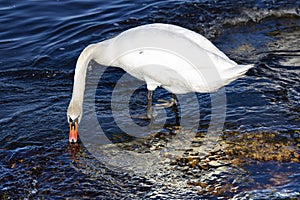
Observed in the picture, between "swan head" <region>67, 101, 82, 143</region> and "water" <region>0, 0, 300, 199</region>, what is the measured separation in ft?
0.50

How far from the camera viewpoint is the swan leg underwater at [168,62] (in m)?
6.80

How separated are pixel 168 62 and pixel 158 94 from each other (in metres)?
1.49

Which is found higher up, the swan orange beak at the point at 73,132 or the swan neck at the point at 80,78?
the swan neck at the point at 80,78

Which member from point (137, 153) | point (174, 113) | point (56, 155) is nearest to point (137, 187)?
point (137, 153)

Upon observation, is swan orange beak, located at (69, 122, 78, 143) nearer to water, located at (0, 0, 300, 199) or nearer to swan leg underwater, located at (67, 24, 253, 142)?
swan leg underwater, located at (67, 24, 253, 142)

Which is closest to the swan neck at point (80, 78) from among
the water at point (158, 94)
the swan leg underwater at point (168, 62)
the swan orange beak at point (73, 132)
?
the swan leg underwater at point (168, 62)

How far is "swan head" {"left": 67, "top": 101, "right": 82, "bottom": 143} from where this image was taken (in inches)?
267

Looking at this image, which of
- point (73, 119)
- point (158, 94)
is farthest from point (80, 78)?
point (158, 94)

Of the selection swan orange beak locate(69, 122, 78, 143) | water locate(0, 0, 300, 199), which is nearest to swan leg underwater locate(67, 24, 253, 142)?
swan orange beak locate(69, 122, 78, 143)

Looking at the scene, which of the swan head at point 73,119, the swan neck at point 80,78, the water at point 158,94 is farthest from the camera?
the swan neck at point 80,78

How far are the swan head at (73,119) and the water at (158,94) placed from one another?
152mm

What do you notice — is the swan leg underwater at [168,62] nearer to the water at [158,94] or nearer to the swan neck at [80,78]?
the swan neck at [80,78]

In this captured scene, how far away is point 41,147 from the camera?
688 centimetres

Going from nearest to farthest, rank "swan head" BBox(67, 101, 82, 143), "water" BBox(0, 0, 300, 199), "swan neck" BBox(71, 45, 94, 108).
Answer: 1. "water" BBox(0, 0, 300, 199)
2. "swan head" BBox(67, 101, 82, 143)
3. "swan neck" BBox(71, 45, 94, 108)
